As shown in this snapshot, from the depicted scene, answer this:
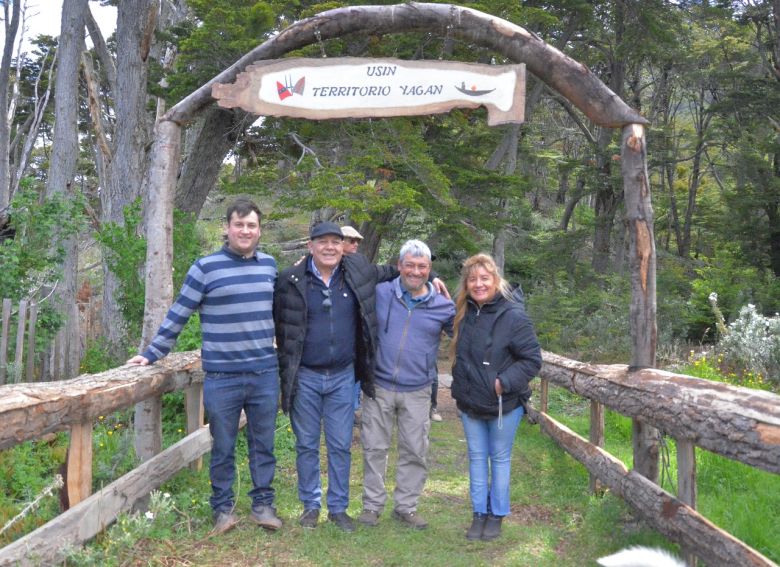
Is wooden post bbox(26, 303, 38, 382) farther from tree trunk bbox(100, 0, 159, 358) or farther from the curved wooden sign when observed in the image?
the curved wooden sign

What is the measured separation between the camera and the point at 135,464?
16.8 ft

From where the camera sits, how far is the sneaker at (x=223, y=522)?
4.65 meters

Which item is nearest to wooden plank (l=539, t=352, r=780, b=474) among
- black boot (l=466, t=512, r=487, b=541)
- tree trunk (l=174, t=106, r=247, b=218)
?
black boot (l=466, t=512, r=487, b=541)

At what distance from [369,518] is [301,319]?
1456 mm

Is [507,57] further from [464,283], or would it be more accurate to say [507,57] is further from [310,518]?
[310,518]

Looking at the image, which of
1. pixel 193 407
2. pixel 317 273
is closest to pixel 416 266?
pixel 317 273

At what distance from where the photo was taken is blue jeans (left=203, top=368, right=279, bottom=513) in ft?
15.1

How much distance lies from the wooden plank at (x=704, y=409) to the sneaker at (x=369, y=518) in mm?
1780

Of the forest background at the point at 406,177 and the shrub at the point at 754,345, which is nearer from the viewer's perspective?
the forest background at the point at 406,177

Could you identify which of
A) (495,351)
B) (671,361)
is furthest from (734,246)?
(495,351)

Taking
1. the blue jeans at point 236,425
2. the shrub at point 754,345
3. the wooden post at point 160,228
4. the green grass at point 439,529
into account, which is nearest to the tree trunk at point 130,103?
the wooden post at point 160,228

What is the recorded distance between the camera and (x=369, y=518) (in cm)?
499

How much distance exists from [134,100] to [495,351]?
9945mm

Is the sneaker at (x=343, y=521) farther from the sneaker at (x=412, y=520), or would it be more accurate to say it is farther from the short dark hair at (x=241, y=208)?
the short dark hair at (x=241, y=208)
